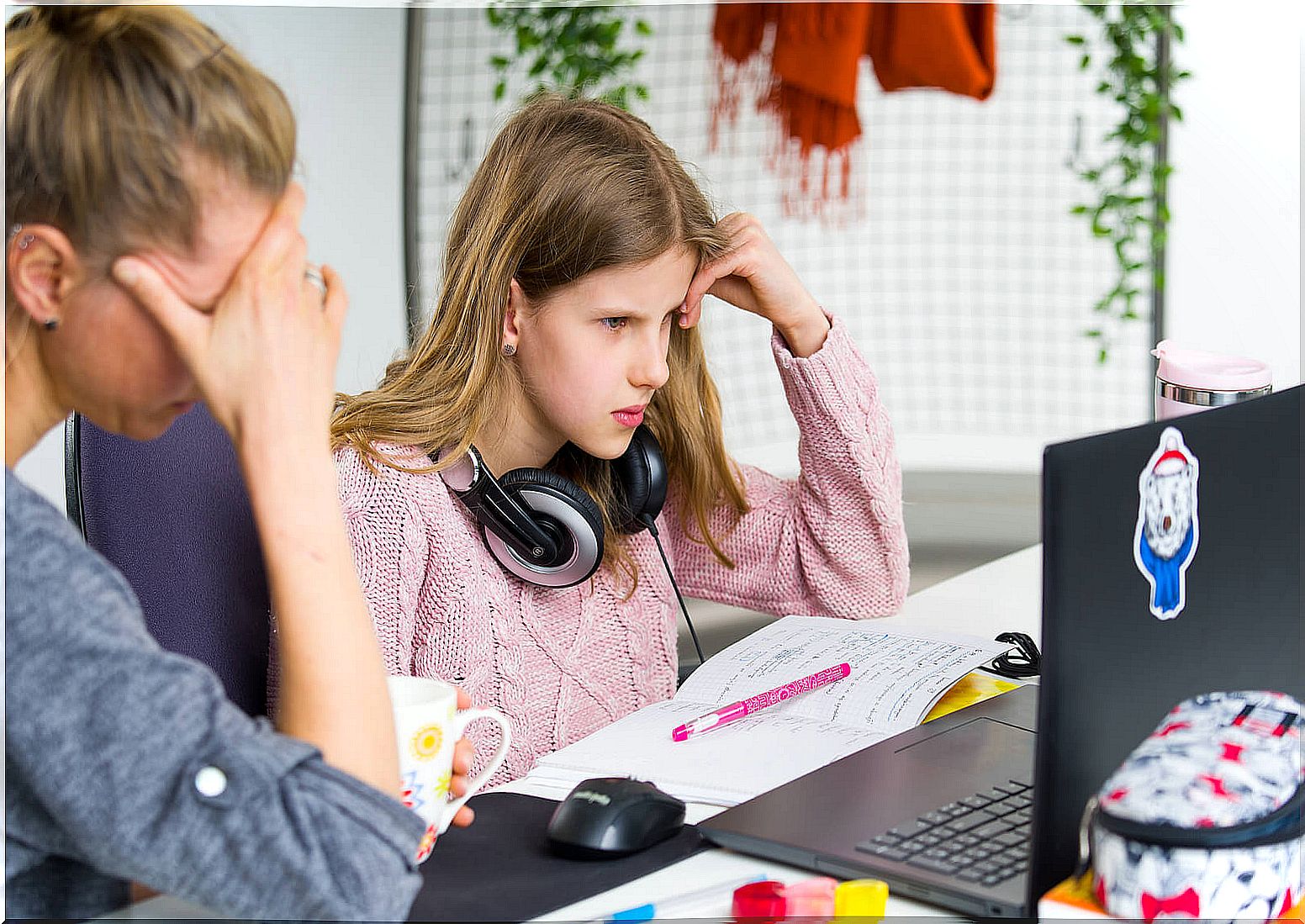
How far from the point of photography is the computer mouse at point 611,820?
0.76 metres

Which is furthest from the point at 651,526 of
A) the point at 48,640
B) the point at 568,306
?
the point at 48,640

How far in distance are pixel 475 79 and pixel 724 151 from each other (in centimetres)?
57

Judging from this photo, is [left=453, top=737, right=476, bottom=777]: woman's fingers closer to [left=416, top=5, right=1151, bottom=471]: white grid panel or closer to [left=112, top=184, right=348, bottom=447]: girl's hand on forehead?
[left=112, top=184, right=348, bottom=447]: girl's hand on forehead

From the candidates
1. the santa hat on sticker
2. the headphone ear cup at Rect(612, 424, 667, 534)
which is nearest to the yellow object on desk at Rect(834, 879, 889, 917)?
the santa hat on sticker

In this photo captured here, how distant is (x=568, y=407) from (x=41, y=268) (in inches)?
23.1

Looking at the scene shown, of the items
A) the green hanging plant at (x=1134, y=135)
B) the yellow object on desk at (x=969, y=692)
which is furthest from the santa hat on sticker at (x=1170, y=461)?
the green hanging plant at (x=1134, y=135)

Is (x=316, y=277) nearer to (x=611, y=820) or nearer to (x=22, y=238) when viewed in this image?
(x=22, y=238)

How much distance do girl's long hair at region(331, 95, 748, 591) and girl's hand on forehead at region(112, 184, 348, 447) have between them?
1.40 feet

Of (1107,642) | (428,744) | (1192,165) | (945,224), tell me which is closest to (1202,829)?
(1107,642)

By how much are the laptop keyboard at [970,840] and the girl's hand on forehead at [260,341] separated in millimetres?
404

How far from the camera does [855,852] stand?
0.74m

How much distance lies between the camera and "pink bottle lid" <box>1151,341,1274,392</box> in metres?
1.05

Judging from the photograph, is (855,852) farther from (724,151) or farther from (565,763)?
(724,151)

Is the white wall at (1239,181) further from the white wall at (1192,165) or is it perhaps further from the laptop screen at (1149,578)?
the laptop screen at (1149,578)
